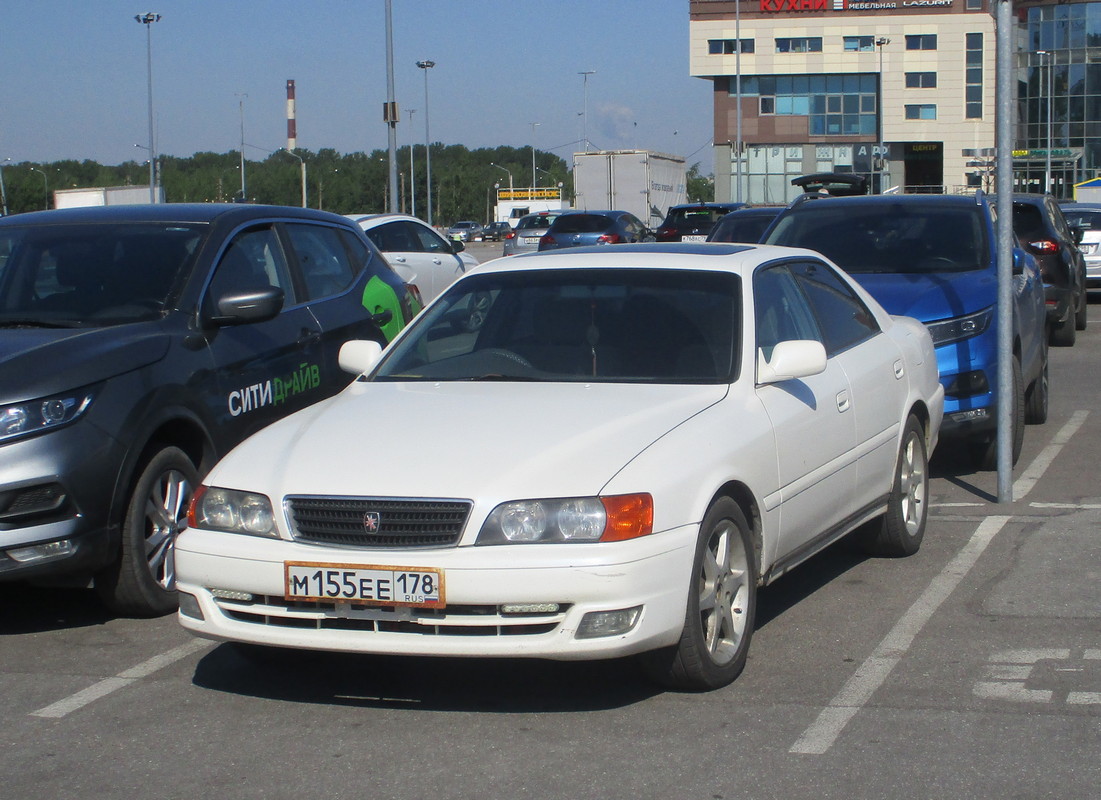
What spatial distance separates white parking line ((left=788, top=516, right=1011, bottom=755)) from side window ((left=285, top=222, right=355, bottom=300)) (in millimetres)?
3470

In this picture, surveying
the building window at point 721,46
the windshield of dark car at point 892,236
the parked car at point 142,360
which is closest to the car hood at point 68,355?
the parked car at point 142,360

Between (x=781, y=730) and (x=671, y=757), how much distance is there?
16.3 inches

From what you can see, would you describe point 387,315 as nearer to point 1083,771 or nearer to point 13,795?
point 13,795

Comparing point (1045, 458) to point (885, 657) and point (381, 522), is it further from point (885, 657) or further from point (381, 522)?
point (381, 522)

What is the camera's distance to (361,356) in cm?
580

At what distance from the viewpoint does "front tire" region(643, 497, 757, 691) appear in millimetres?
4520

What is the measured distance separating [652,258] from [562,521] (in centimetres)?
186

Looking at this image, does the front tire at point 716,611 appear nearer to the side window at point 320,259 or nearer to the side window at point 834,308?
the side window at point 834,308

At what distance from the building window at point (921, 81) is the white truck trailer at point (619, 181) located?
3412cm

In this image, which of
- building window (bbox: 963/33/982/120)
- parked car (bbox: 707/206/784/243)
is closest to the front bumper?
parked car (bbox: 707/206/784/243)

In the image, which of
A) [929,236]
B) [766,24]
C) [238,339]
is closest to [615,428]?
[238,339]

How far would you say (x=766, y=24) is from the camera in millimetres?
76875

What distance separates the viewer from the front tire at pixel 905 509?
21.3ft

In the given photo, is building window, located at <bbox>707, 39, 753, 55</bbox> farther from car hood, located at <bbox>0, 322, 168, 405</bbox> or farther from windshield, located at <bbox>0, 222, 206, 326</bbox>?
car hood, located at <bbox>0, 322, 168, 405</bbox>
